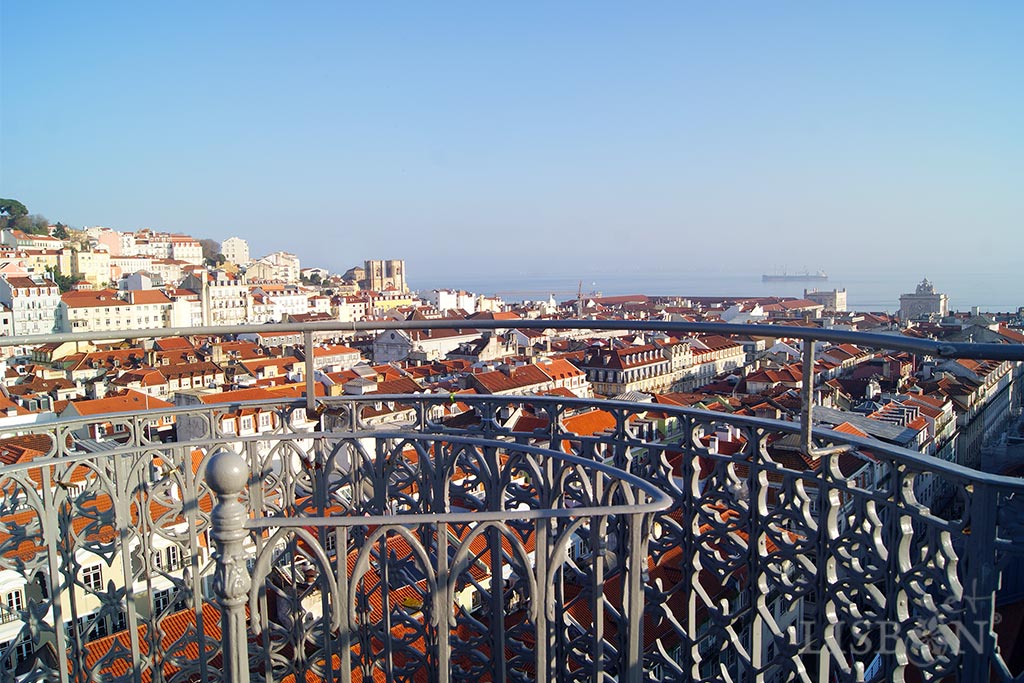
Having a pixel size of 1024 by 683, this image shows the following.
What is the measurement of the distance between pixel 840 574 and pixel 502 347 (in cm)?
5431

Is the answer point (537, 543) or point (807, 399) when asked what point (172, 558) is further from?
point (807, 399)

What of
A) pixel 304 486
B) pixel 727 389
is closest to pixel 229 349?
pixel 727 389

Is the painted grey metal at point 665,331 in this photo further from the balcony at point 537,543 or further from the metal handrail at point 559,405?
the metal handrail at point 559,405

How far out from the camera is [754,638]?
2602 mm

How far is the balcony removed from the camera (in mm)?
1875

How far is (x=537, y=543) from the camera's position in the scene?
1.79m

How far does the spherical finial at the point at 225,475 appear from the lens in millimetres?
1600

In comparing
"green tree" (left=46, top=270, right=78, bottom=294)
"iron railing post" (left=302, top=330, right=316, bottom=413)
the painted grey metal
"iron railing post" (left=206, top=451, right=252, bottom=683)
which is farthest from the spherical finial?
"green tree" (left=46, top=270, right=78, bottom=294)

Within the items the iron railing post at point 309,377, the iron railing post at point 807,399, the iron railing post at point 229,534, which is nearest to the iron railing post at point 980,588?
the iron railing post at point 807,399

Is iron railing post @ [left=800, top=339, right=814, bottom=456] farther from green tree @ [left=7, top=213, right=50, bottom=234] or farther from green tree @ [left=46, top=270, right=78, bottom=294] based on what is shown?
green tree @ [left=7, top=213, right=50, bottom=234]

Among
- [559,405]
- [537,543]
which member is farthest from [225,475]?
[559,405]

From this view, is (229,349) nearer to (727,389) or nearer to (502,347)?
(502,347)

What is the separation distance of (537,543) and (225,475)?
720mm

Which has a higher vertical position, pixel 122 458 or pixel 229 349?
pixel 122 458
